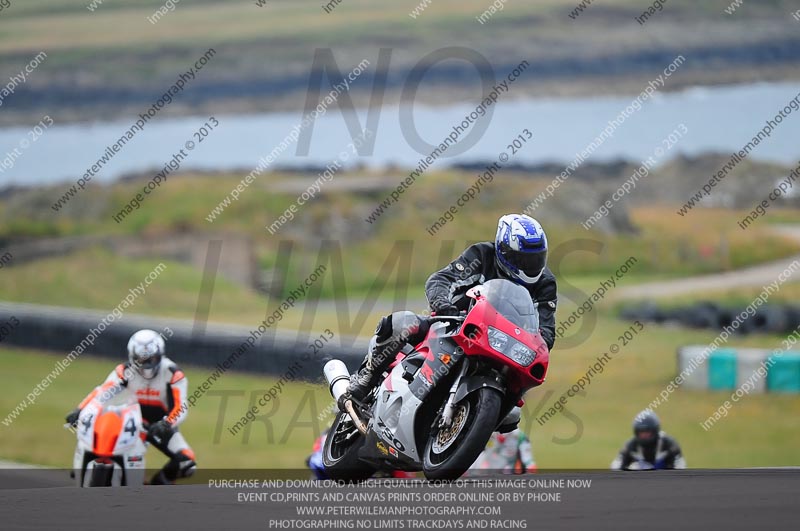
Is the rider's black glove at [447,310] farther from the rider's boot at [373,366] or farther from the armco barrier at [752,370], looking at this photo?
the armco barrier at [752,370]

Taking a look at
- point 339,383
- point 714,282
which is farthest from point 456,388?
point 714,282

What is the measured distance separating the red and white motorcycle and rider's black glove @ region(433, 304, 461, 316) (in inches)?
2.1

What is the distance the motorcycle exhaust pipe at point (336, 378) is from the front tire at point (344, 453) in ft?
0.48

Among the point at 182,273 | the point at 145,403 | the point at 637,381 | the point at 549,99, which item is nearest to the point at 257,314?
the point at 182,273

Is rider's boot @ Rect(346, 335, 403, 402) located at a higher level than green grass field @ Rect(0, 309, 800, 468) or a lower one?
lower

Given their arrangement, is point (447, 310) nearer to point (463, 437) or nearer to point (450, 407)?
point (450, 407)

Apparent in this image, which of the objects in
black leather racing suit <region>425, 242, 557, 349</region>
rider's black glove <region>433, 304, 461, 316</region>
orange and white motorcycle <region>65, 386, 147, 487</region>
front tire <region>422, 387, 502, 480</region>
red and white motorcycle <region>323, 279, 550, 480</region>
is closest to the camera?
front tire <region>422, 387, 502, 480</region>

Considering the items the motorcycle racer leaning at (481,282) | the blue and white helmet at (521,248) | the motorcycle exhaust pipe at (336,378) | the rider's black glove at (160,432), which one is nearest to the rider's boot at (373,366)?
the motorcycle racer leaning at (481,282)

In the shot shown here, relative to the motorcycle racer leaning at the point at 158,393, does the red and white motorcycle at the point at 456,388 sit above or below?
below

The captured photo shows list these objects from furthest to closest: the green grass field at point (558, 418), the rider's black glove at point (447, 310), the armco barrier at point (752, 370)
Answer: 1. the armco barrier at point (752, 370)
2. the green grass field at point (558, 418)
3. the rider's black glove at point (447, 310)

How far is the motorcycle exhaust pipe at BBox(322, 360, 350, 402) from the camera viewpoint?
7955 mm

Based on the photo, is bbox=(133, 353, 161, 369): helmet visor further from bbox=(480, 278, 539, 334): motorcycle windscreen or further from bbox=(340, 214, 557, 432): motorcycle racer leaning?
bbox=(480, 278, 539, 334): motorcycle windscreen

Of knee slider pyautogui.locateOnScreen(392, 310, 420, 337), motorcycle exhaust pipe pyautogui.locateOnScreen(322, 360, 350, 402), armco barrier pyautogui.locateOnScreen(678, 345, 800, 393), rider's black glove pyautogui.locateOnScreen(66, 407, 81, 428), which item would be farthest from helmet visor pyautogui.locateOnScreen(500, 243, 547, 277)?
armco barrier pyautogui.locateOnScreen(678, 345, 800, 393)

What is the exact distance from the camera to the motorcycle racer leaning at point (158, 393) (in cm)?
988
